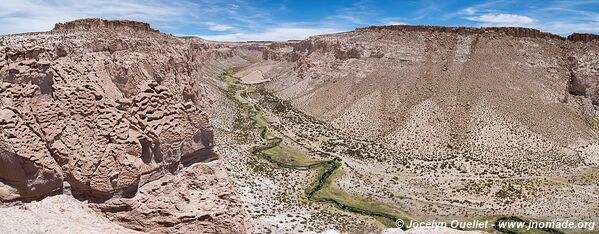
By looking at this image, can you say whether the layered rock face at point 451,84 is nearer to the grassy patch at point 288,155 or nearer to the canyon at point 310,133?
the canyon at point 310,133

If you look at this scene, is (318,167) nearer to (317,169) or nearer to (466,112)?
(317,169)

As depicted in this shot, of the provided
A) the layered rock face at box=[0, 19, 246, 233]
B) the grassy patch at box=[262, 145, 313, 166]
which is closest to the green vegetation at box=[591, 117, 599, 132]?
the grassy patch at box=[262, 145, 313, 166]

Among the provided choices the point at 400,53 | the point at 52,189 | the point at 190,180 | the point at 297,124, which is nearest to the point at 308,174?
the point at 297,124

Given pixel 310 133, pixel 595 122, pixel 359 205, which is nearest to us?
pixel 359 205

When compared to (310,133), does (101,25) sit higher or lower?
higher

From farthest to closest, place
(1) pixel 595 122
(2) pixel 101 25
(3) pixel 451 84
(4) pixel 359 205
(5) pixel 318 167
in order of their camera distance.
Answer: (3) pixel 451 84 → (1) pixel 595 122 → (2) pixel 101 25 → (5) pixel 318 167 → (4) pixel 359 205

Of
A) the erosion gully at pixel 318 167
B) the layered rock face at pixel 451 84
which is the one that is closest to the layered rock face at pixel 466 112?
the layered rock face at pixel 451 84

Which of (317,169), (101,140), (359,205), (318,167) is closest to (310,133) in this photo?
(318,167)
